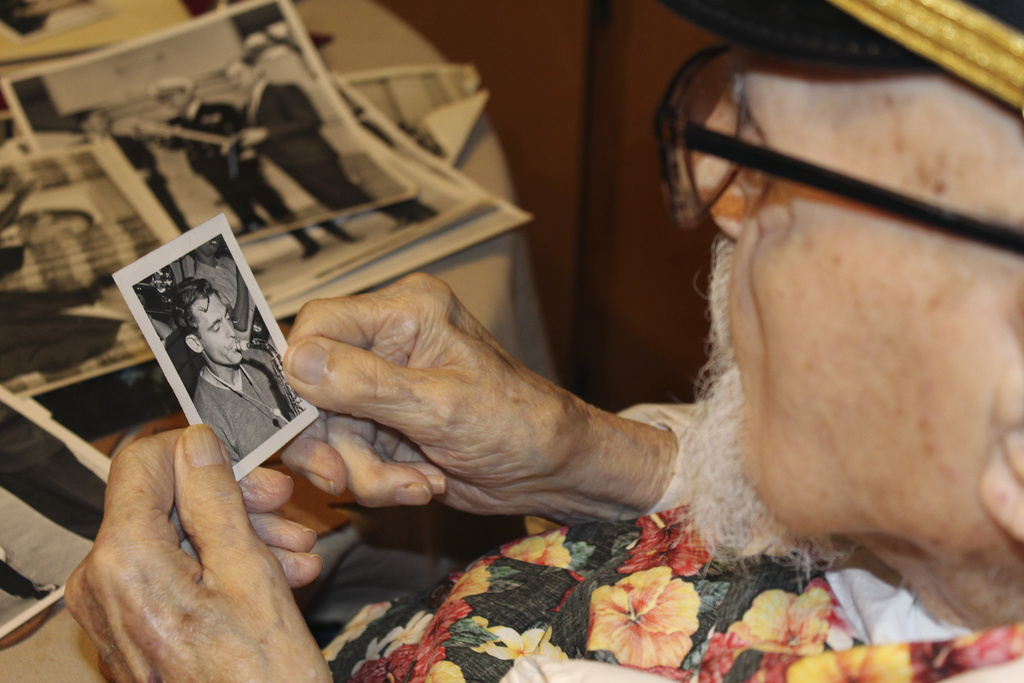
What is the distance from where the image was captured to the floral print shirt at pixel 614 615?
649 millimetres

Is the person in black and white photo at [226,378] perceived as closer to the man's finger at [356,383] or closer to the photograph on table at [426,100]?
the man's finger at [356,383]

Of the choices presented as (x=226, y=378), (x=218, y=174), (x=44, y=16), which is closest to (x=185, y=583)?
(x=226, y=378)

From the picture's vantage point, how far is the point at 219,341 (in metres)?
0.66

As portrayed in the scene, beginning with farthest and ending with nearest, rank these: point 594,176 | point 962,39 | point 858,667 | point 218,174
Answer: point 594,176 → point 218,174 → point 858,667 → point 962,39

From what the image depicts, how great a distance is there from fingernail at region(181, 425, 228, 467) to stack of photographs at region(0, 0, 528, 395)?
0.27 m

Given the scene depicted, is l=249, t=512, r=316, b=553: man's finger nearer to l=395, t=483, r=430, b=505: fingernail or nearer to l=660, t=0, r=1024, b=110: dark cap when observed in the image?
l=395, t=483, r=430, b=505: fingernail

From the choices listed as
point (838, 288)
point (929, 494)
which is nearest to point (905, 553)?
point (929, 494)

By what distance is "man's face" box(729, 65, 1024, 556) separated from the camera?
1.38 feet

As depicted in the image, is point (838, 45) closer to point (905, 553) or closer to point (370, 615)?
point (905, 553)

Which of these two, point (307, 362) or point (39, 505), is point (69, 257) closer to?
point (39, 505)

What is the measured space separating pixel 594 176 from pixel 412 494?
1875 millimetres

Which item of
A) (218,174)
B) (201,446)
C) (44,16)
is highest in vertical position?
(44,16)

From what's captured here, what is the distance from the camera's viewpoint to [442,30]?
2488mm

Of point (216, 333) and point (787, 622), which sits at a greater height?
point (216, 333)
